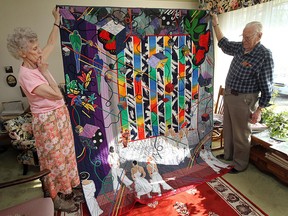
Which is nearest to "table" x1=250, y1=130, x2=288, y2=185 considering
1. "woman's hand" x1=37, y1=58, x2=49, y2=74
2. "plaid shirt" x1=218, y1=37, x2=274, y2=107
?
"plaid shirt" x1=218, y1=37, x2=274, y2=107

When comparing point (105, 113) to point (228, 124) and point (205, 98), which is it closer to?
point (205, 98)

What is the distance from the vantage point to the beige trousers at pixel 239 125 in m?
2.15

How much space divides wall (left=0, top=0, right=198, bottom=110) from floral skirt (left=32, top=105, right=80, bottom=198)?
1600mm

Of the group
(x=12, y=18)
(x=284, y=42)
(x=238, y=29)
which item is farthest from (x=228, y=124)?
(x=12, y=18)

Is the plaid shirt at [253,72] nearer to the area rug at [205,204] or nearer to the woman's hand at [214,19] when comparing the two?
the woman's hand at [214,19]

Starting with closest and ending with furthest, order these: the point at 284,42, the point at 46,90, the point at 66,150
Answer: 1. the point at 46,90
2. the point at 66,150
3. the point at 284,42

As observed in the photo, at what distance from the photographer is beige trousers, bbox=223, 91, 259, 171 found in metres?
2.15

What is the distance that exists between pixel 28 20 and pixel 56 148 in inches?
79.6

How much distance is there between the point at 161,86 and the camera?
216 cm

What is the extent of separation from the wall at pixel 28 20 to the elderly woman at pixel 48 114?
52.6 inches

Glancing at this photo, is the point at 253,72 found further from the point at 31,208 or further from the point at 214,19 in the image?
the point at 31,208

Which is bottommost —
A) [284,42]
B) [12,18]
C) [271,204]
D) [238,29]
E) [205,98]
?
[271,204]

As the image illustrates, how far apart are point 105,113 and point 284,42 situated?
213cm

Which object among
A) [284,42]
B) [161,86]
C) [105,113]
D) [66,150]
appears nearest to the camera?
[66,150]
